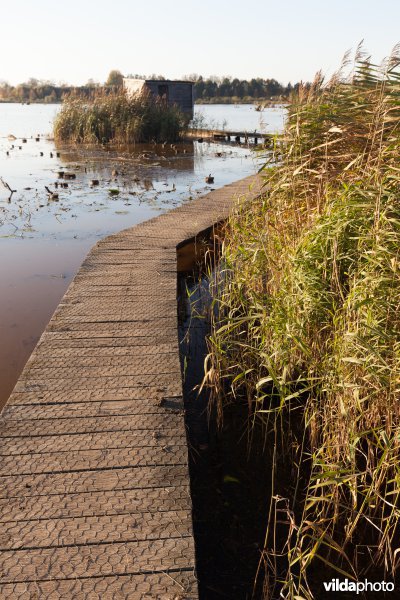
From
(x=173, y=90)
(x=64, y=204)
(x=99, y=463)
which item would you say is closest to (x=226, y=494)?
(x=99, y=463)

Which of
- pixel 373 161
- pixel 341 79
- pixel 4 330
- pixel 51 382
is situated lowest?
pixel 4 330

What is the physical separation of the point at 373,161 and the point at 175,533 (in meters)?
2.96

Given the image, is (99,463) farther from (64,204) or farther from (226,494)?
(64,204)

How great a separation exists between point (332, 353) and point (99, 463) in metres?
1.46

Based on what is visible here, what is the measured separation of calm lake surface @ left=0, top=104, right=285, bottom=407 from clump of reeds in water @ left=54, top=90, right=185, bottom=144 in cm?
79

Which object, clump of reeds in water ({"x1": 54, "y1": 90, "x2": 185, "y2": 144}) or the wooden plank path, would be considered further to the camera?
clump of reeds in water ({"x1": 54, "y1": 90, "x2": 185, "y2": 144})

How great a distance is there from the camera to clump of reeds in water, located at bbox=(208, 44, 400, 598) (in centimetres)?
251

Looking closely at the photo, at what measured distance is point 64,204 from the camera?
33.0 ft

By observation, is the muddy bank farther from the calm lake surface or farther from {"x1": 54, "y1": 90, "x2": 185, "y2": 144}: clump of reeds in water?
{"x1": 54, "y1": 90, "x2": 185, "y2": 144}: clump of reeds in water

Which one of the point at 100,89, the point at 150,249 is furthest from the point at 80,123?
the point at 150,249

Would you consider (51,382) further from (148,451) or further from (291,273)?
(291,273)

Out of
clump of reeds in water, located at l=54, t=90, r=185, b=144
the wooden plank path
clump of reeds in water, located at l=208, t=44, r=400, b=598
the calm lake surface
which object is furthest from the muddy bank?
clump of reeds in water, located at l=54, t=90, r=185, b=144

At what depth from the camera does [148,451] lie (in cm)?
258

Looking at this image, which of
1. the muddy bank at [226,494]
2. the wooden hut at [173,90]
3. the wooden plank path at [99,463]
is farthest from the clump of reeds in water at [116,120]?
the muddy bank at [226,494]
